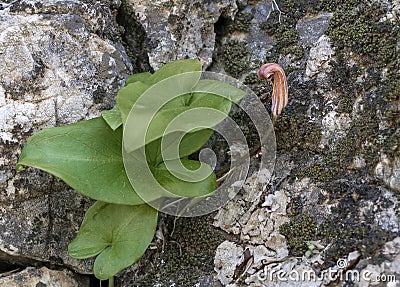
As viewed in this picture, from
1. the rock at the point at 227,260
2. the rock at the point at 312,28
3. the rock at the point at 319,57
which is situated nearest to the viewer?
the rock at the point at 227,260

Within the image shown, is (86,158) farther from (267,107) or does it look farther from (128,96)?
(267,107)

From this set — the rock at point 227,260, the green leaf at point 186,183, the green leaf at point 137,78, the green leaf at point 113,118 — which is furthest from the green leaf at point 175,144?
the rock at point 227,260

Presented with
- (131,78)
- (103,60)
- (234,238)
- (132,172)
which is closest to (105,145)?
(132,172)

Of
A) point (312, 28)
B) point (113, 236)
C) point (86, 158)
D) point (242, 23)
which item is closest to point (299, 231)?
point (113, 236)

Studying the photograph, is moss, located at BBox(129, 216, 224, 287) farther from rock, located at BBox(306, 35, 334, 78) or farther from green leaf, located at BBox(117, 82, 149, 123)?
rock, located at BBox(306, 35, 334, 78)

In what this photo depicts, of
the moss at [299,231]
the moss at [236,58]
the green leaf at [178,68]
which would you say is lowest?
the moss at [299,231]

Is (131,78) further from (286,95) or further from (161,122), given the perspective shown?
(286,95)

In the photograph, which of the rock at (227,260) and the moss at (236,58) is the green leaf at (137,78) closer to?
the moss at (236,58)

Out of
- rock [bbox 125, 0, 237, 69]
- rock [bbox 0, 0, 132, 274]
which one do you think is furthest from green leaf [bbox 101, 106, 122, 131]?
rock [bbox 125, 0, 237, 69]
